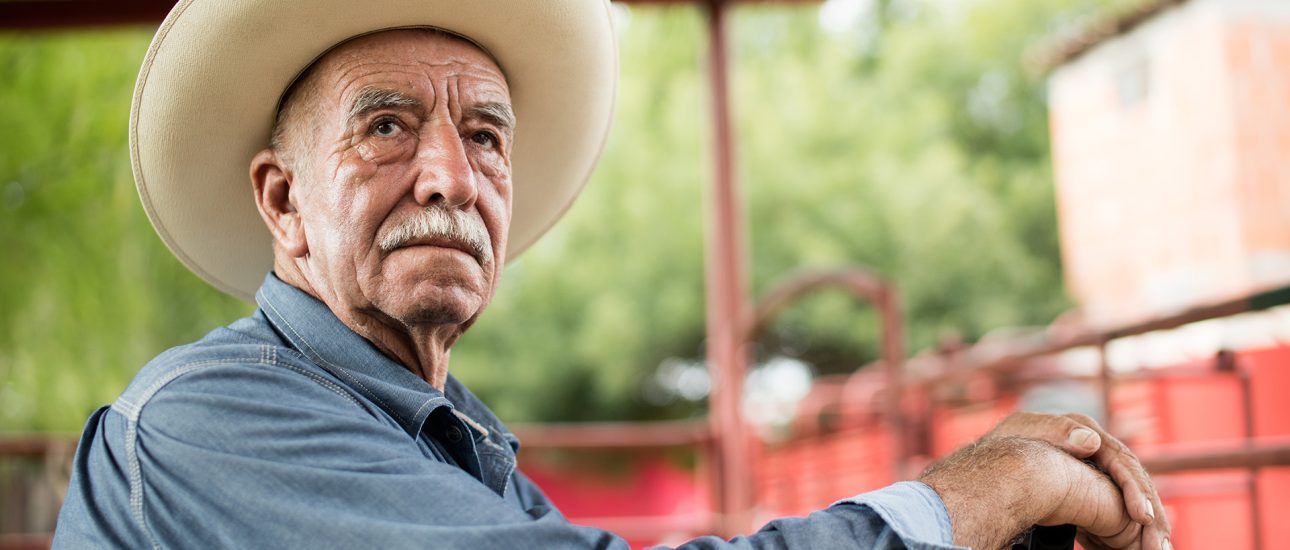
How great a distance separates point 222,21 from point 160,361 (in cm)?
51

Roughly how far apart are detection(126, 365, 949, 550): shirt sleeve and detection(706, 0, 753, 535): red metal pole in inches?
144

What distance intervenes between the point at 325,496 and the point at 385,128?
0.54m

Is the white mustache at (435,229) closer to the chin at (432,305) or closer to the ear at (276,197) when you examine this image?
the chin at (432,305)

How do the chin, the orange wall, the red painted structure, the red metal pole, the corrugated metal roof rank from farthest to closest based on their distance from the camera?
the corrugated metal roof → the orange wall → the red metal pole → the red painted structure → the chin

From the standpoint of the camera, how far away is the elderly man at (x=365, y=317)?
113cm

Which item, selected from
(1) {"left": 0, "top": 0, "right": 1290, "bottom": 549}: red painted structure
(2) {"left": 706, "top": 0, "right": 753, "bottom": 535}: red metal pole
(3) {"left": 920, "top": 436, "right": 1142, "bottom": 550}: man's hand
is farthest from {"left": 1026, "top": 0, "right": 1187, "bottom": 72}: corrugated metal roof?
(3) {"left": 920, "top": 436, "right": 1142, "bottom": 550}: man's hand

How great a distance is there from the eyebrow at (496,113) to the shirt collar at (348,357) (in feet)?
1.07

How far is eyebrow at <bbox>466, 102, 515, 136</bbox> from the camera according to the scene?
5.15 ft

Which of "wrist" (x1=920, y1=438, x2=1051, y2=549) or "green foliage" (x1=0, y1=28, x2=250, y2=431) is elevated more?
"green foliage" (x1=0, y1=28, x2=250, y2=431)

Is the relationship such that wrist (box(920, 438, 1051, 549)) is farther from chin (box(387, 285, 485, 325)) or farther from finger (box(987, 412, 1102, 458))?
chin (box(387, 285, 485, 325))

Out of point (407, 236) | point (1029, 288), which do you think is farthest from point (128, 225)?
point (1029, 288)

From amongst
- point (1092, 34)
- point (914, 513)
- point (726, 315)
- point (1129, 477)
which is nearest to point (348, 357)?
point (914, 513)

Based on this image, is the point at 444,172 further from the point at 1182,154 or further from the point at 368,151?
the point at 1182,154

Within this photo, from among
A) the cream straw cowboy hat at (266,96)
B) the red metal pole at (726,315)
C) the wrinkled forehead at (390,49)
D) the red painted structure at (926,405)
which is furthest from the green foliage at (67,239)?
the wrinkled forehead at (390,49)
